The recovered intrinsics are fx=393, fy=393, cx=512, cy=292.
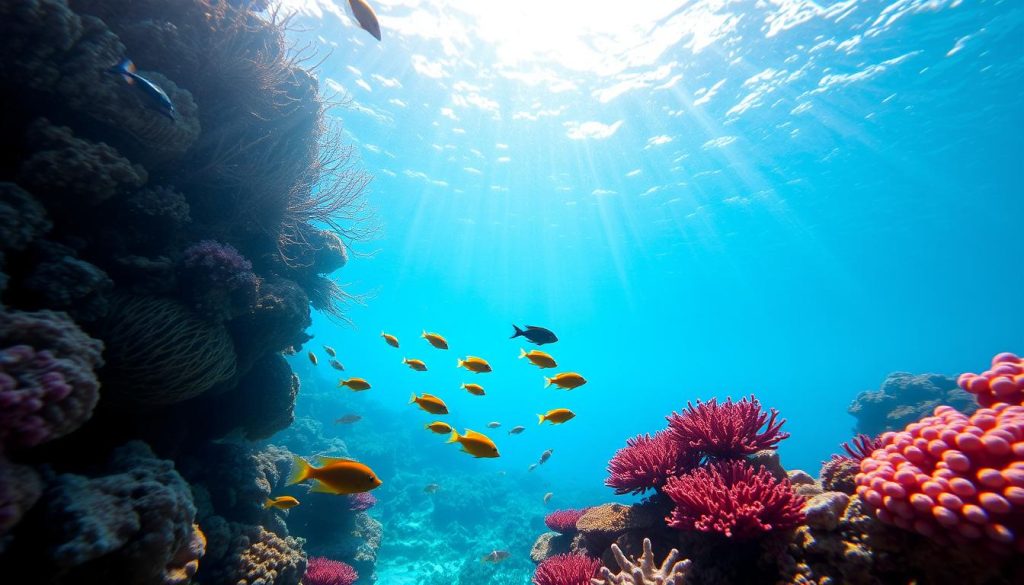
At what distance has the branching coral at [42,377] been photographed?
2.18 m

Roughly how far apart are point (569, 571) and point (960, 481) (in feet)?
11.4

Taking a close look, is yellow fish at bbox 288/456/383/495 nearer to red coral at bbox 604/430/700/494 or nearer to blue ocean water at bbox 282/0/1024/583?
red coral at bbox 604/430/700/494

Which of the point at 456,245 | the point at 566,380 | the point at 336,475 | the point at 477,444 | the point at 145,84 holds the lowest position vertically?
the point at 336,475

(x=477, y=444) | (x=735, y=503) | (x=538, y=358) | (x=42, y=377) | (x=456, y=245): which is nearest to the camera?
(x=42, y=377)

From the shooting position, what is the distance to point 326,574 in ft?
20.6

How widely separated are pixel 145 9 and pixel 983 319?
10802 centimetres

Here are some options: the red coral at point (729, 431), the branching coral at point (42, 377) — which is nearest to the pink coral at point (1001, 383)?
the red coral at point (729, 431)

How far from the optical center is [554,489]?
3192 centimetres

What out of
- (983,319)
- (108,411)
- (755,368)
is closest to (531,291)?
(108,411)

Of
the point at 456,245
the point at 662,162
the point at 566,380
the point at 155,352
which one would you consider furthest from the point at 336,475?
the point at 456,245

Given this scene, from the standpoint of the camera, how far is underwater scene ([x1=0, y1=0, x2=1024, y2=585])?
2631 millimetres

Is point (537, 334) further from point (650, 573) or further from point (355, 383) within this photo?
point (355, 383)

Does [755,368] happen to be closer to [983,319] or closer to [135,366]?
[983,319]

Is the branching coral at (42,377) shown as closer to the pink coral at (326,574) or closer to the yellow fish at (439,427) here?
the yellow fish at (439,427)
